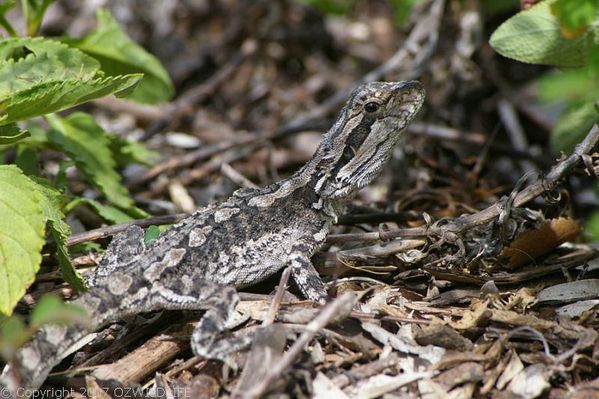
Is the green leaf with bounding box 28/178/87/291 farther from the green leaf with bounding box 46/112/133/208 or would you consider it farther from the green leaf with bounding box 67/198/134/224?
the green leaf with bounding box 46/112/133/208

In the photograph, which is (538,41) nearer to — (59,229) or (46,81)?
(46,81)

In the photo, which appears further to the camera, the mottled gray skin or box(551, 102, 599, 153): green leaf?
box(551, 102, 599, 153): green leaf

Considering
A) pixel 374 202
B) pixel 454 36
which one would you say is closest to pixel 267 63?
pixel 454 36

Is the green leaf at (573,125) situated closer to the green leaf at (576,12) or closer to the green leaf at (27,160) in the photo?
the green leaf at (576,12)

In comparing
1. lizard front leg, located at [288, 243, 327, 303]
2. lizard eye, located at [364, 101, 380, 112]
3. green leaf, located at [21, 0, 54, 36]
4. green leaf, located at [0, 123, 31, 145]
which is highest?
green leaf, located at [21, 0, 54, 36]

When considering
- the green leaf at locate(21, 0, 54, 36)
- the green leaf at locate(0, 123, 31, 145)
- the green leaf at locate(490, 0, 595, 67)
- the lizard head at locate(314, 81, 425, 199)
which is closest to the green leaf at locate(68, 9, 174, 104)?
the green leaf at locate(21, 0, 54, 36)

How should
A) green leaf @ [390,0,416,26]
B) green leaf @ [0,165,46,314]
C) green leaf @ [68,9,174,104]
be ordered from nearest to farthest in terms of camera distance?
green leaf @ [0,165,46,314], green leaf @ [68,9,174,104], green leaf @ [390,0,416,26]

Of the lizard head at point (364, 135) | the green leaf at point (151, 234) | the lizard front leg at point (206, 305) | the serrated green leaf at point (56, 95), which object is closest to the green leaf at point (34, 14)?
the serrated green leaf at point (56, 95)
